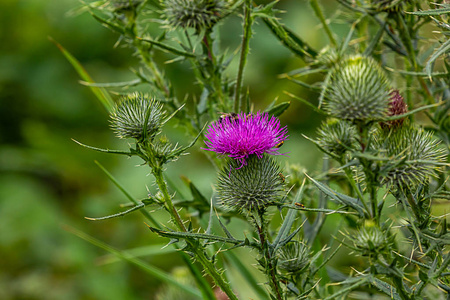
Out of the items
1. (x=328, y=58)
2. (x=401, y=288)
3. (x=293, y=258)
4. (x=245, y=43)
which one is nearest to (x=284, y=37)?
(x=245, y=43)

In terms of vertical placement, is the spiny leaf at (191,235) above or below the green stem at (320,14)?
below

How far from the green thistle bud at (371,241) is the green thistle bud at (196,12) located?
1.06 meters

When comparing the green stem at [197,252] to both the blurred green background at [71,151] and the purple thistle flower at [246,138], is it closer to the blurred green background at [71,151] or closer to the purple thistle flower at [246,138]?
the purple thistle flower at [246,138]

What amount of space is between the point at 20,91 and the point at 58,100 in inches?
16.8

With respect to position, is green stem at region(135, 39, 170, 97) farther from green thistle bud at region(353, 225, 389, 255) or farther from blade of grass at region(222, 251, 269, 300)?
green thistle bud at region(353, 225, 389, 255)

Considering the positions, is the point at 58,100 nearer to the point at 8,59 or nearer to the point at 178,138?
the point at 8,59

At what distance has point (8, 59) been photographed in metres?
4.89

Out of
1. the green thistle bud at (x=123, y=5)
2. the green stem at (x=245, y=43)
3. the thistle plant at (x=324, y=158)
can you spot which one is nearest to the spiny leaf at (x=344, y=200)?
the thistle plant at (x=324, y=158)

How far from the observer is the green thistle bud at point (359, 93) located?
1.21 metres

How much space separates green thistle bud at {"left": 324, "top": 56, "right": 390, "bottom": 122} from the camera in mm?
1213

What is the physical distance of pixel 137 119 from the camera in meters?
1.44

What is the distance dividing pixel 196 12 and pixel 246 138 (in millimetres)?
689

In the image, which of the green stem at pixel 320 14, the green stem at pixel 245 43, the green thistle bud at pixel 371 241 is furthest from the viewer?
the green stem at pixel 320 14

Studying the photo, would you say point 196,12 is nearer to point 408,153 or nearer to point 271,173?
point 271,173
